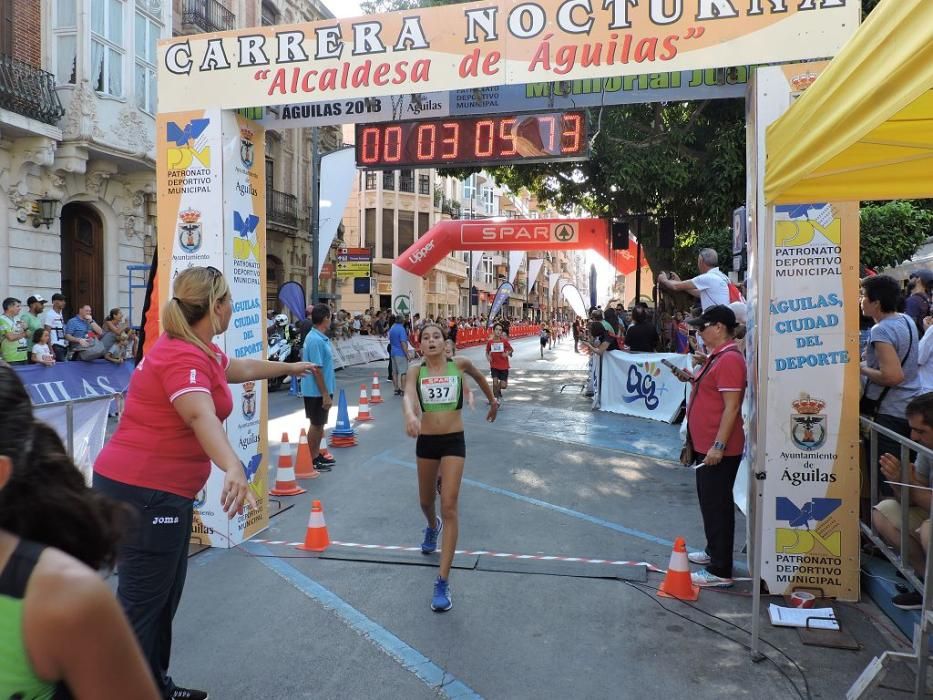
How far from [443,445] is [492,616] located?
3.83ft

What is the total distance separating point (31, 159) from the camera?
47.7 feet

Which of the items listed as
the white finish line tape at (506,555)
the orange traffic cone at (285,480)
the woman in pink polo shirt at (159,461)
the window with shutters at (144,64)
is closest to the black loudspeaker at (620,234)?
the orange traffic cone at (285,480)

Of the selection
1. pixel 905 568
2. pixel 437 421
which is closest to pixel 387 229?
pixel 437 421

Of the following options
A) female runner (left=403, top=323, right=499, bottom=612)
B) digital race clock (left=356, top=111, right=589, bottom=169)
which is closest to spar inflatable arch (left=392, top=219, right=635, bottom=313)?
digital race clock (left=356, top=111, right=589, bottom=169)

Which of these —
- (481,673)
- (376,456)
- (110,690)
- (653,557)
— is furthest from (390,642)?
(376,456)

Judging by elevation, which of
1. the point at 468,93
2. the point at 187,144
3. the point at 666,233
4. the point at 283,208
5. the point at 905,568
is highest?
the point at 283,208

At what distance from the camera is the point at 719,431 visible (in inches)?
182

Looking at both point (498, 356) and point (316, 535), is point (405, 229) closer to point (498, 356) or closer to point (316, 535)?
point (498, 356)

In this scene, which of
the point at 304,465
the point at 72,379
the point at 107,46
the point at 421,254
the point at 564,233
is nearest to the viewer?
the point at 304,465

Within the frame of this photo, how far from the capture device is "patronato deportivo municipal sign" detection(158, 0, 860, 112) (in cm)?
448

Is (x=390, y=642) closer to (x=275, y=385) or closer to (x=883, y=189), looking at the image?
(x=883, y=189)

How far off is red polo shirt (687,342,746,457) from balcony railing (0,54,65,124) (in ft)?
49.5

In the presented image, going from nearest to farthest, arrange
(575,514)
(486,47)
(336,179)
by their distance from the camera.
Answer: (486,47)
(575,514)
(336,179)

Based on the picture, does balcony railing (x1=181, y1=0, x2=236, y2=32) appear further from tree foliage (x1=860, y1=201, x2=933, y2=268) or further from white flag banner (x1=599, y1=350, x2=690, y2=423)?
tree foliage (x1=860, y1=201, x2=933, y2=268)
